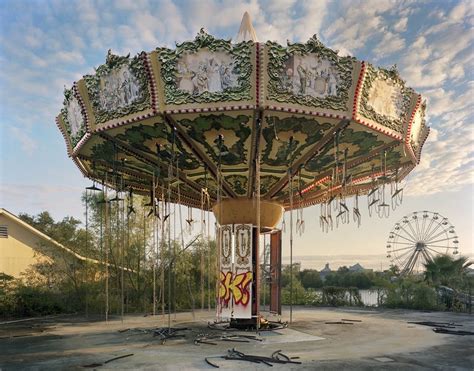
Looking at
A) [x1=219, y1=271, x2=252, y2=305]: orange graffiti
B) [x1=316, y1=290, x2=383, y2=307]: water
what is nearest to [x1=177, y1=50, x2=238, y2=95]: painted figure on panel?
[x1=219, y1=271, x2=252, y2=305]: orange graffiti

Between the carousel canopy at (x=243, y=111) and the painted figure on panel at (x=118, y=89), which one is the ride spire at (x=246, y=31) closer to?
the carousel canopy at (x=243, y=111)

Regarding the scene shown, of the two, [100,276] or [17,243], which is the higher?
[17,243]

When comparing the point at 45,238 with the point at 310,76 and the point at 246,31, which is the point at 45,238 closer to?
the point at 246,31

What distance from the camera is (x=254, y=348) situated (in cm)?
1015

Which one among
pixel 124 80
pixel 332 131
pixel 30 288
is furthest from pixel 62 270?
pixel 332 131

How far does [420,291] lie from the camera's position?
2258 cm

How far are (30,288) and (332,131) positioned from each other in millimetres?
16478

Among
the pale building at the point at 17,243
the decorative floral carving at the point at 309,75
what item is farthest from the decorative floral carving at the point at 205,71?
the pale building at the point at 17,243

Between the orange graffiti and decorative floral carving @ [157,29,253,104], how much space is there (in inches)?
253

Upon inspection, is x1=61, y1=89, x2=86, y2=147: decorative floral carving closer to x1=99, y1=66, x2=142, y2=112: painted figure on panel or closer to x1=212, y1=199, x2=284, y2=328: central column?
x1=99, y1=66, x2=142, y2=112: painted figure on panel

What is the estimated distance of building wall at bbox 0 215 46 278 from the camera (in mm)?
24578

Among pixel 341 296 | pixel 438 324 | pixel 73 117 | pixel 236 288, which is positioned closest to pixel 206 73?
pixel 73 117

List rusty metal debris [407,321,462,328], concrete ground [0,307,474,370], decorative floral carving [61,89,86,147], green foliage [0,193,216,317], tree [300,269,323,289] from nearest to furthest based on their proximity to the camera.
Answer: concrete ground [0,307,474,370] < decorative floral carving [61,89,86,147] < rusty metal debris [407,321,462,328] < green foliage [0,193,216,317] < tree [300,269,323,289]

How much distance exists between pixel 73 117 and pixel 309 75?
6494 mm
